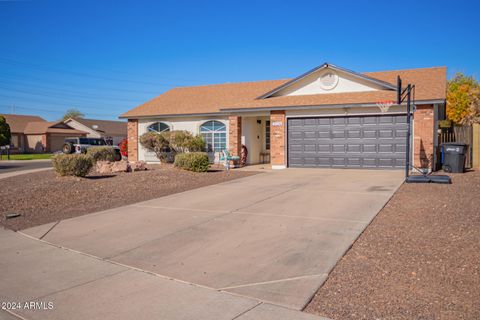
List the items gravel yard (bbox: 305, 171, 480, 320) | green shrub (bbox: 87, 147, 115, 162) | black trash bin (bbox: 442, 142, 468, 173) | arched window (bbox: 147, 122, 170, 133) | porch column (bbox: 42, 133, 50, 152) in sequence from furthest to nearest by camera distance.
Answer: porch column (bbox: 42, 133, 50, 152) < arched window (bbox: 147, 122, 170, 133) < green shrub (bbox: 87, 147, 115, 162) < black trash bin (bbox: 442, 142, 468, 173) < gravel yard (bbox: 305, 171, 480, 320)

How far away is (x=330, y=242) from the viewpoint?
246 inches

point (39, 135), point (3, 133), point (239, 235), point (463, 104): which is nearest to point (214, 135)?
point (239, 235)

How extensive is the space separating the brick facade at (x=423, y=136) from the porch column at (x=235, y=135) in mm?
8292

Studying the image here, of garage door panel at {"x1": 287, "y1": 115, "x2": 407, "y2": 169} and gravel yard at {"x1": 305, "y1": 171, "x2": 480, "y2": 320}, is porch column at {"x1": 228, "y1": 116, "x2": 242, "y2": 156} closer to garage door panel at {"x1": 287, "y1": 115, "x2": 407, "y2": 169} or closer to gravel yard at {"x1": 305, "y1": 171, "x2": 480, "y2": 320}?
garage door panel at {"x1": 287, "y1": 115, "x2": 407, "y2": 169}

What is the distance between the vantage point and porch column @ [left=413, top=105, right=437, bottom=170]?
1617cm

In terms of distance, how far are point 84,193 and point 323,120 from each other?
36.1 ft

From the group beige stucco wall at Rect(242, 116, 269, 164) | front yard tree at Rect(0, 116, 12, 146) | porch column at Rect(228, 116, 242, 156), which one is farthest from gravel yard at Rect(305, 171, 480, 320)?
front yard tree at Rect(0, 116, 12, 146)

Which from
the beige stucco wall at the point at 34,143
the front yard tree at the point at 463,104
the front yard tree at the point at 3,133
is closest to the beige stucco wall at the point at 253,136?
the front yard tree at the point at 463,104

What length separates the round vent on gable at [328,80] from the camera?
19062 mm

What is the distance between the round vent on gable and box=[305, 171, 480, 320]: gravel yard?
11.7 m

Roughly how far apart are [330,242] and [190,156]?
36.5 feet

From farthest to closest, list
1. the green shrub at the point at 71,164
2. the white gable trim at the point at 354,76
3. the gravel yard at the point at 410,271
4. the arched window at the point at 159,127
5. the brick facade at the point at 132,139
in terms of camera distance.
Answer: the brick facade at the point at 132,139 → the arched window at the point at 159,127 → the white gable trim at the point at 354,76 → the green shrub at the point at 71,164 → the gravel yard at the point at 410,271

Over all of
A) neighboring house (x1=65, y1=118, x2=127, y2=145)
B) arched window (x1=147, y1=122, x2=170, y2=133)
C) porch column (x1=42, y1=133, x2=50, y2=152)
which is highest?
neighboring house (x1=65, y1=118, x2=127, y2=145)

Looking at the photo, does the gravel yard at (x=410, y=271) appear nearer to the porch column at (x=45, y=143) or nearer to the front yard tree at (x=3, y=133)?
the front yard tree at (x=3, y=133)
